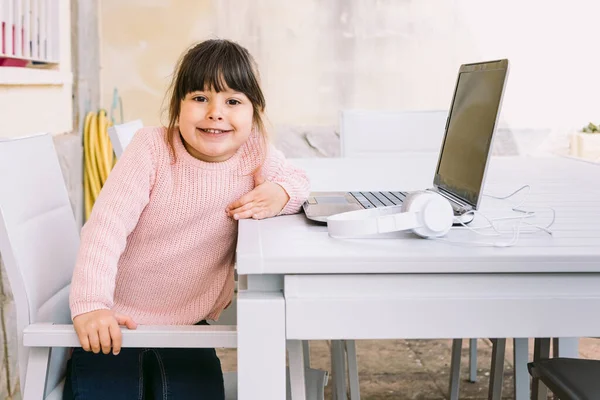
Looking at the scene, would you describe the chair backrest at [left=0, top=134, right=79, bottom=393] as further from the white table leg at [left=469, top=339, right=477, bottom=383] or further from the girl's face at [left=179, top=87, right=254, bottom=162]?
the white table leg at [left=469, top=339, right=477, bottom=383]

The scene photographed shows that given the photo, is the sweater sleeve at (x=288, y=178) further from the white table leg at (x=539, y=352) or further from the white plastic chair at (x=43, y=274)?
the white table leg at (x=539, y=352)

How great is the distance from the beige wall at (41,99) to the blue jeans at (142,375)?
1524mm

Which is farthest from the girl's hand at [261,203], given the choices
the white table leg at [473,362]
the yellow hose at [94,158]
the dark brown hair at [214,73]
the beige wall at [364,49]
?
the beige wall at [364,49]

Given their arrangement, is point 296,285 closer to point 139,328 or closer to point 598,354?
point 139,328

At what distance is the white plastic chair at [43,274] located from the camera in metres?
1.24

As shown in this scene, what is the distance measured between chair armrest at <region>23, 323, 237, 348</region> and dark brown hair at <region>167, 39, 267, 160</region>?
0.45 metres

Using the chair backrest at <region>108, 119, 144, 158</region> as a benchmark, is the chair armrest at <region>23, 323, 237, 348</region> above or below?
below

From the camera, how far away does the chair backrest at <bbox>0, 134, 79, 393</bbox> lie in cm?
138

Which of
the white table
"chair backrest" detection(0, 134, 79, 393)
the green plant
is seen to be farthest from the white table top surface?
the green plant

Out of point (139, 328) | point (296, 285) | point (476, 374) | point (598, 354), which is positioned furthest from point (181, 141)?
point (598, 354)

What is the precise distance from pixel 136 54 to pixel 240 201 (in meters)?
3.34

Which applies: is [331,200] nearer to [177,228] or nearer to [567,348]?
[177,228]

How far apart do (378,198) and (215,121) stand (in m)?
0.46

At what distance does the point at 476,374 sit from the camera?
3.06 metres
